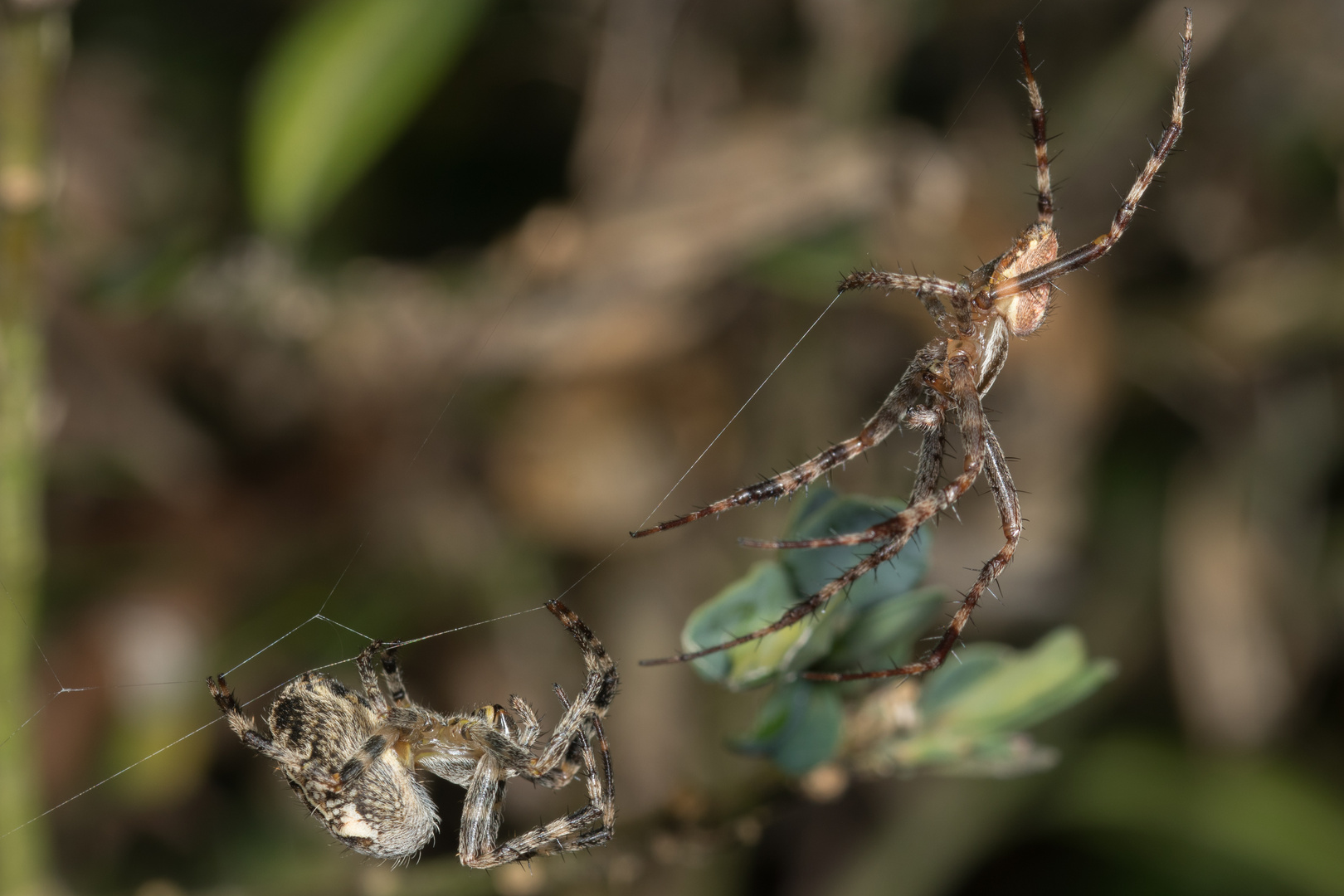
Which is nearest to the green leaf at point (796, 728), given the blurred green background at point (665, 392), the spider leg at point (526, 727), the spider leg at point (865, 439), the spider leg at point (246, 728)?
the spider leg at point (865, 439)

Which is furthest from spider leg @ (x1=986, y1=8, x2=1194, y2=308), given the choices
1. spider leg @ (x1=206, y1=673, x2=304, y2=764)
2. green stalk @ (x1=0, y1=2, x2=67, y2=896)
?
green stalk @ (x1=0, y1=2, x2=67, y2=896)

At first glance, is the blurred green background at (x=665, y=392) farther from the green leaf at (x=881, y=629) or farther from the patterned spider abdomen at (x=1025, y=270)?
the green leaf at (x=881, y=629)

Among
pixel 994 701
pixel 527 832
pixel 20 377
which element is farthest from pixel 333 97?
pixel 994 701

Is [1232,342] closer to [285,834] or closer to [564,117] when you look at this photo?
[564,117]

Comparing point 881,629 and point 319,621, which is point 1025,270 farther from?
point 319,621

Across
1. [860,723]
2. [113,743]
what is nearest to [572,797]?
[113,743]

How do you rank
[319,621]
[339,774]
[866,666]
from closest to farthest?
1. [866,666]
2. [339,774]
3. [319,621]

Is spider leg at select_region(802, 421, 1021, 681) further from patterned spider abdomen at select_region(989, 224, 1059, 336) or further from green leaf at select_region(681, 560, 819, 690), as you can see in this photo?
patterned spider abdomen at select_region(989, 224, 1059, 336)
